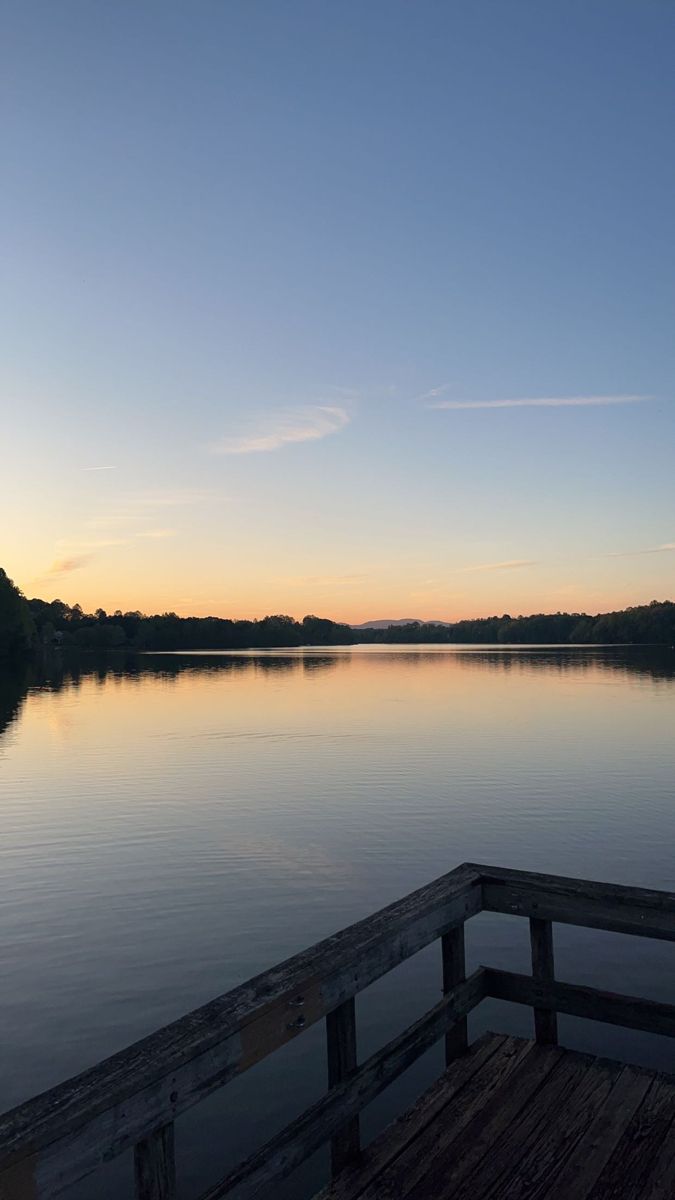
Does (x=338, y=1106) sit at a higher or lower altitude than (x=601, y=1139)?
higher

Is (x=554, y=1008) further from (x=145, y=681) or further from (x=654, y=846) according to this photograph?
(x=145, y=681)

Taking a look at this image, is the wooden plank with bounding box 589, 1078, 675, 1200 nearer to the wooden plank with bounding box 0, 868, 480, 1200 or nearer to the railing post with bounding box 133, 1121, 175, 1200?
the wooden plank with bounding box 0, 868, 480, 1200

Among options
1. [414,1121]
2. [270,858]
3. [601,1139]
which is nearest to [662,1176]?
[601,1139]

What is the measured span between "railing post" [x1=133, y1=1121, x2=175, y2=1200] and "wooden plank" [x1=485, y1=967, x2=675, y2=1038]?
3.04 m

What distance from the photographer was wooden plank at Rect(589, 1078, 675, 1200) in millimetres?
4527

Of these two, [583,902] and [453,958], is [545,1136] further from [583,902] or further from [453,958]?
[583,902]

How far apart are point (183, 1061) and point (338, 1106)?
1555 millimetres

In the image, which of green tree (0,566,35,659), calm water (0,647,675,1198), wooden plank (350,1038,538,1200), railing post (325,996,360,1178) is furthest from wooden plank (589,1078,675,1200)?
green tree (0,566,35,659)

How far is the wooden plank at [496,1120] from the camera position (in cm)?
465

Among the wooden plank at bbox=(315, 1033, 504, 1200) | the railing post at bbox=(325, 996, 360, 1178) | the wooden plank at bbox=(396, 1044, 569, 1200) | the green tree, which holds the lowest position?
the wooden plank at bbox=(315, 1033, 504, 1200)

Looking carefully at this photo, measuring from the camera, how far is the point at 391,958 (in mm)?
5051

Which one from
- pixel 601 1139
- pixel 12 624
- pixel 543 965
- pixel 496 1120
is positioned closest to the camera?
pixel 601 1139

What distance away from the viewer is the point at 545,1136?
5.04 meters

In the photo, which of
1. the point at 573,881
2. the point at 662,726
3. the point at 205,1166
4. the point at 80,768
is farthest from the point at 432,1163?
the point at 662,726
